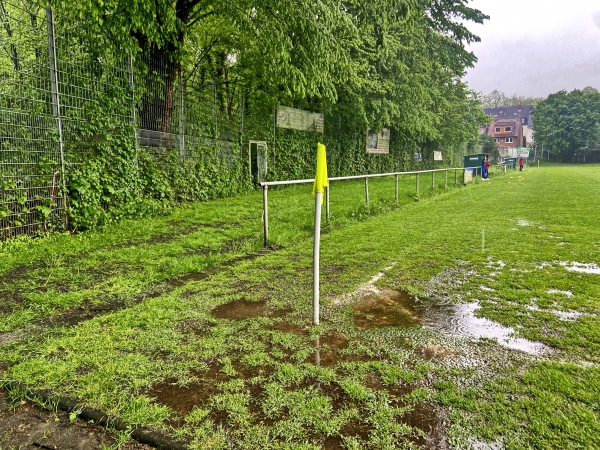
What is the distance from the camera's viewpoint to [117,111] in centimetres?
752

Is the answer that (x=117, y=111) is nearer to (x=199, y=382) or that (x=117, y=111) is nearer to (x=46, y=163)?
(x=46, y=163)

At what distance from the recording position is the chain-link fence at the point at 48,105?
562cm

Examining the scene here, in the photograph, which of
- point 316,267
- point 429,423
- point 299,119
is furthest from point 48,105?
point 299,119

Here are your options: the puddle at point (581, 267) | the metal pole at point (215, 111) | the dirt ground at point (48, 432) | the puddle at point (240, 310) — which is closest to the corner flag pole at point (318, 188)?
the puddle at point (240, 310)

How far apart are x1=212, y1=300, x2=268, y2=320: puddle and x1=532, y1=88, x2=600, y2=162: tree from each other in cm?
7288

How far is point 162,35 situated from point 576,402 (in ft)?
31.7

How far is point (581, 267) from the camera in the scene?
4531 millimetres

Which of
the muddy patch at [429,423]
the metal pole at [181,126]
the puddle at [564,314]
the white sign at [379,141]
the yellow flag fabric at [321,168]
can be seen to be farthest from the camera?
the white sign at [379,141]

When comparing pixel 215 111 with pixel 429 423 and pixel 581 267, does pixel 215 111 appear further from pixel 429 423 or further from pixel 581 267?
pixel 429 423

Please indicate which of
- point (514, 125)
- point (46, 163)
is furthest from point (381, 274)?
point (514, 125)

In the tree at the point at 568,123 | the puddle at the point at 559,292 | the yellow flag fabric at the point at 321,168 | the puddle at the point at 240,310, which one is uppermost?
the tree at the point at 568,123

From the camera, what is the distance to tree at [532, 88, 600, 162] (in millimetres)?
60719

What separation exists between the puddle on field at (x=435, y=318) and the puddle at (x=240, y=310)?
32.6 inches

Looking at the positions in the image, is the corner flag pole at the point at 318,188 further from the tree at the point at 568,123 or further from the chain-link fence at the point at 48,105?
the tree at the point at 568,123
